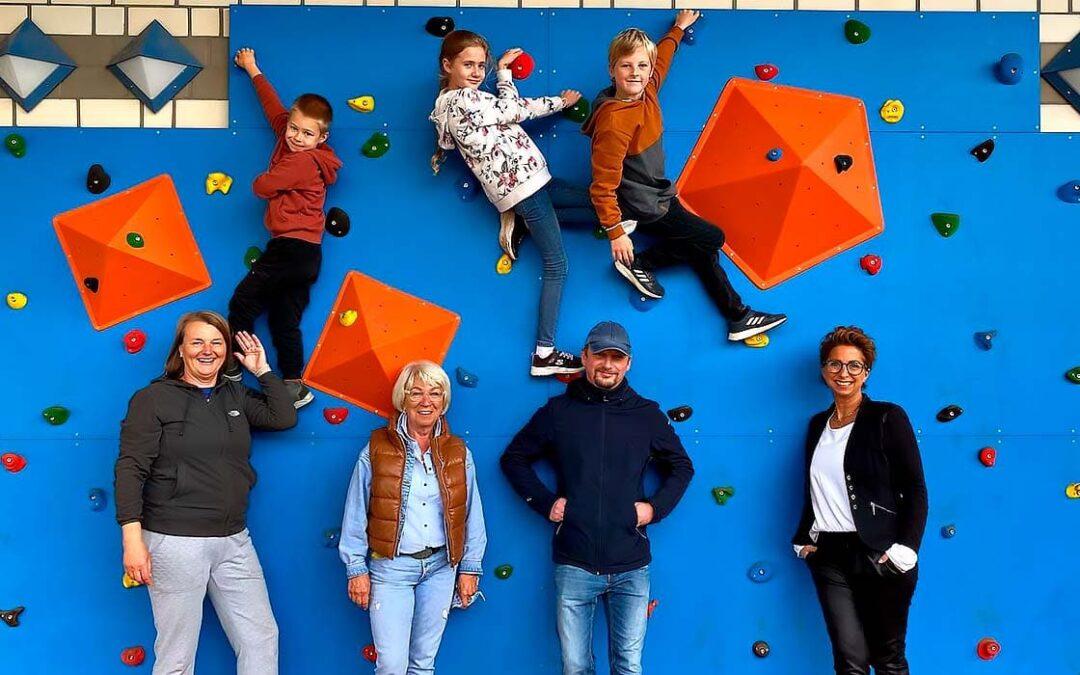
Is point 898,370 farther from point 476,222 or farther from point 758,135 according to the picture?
point 476,222

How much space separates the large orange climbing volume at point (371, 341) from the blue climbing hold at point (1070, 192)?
2418mm

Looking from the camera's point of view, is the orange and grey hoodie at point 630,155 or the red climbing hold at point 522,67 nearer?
the orange and grey hoodie at point 630,155

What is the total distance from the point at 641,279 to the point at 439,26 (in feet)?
4.05

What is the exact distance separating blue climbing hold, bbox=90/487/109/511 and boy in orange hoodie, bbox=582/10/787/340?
6.89 ft

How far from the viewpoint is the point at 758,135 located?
349 cm

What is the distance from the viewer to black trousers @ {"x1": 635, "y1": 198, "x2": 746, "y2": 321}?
3379 mm

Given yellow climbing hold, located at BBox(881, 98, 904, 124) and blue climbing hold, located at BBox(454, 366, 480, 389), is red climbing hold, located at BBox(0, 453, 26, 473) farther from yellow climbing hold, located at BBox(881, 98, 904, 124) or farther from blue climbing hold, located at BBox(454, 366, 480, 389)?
yellow climbing hold, located at BBox(881, 98, 904, 124)

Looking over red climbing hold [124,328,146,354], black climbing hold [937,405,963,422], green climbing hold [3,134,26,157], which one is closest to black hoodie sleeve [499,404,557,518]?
red climbing hold [124,328,146,354]

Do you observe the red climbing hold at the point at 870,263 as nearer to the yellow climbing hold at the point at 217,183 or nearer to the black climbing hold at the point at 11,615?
the yellow climbing hold at the point at 217,183

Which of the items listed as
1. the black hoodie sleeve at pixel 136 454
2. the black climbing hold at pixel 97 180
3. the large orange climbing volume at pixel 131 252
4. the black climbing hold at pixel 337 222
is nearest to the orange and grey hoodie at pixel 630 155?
the black climbing hold at pixel 337 222

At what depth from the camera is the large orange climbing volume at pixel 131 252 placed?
134 inches

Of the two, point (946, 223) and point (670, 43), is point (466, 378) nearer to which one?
point (670, 43)

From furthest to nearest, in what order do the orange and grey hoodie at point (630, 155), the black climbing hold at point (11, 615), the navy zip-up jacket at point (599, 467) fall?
the black climbing hold at point (11, 615)
the orange and grey hoodie at point (630, 155)
the navy zip-up jacket at point (599, 467)

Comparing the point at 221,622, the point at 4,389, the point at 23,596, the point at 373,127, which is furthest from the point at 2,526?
the point at 373,127
